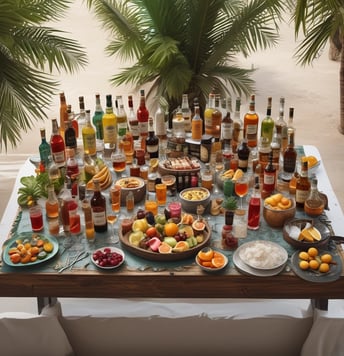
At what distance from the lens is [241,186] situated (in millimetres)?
2441

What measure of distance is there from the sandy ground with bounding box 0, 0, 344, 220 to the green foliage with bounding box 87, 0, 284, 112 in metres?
0.38

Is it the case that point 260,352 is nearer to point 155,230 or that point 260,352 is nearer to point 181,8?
point 155,230

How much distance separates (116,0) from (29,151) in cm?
167

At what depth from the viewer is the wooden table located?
78.0 inches

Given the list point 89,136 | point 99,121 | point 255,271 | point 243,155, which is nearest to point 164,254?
point 255,271

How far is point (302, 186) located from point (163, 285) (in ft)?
2.64

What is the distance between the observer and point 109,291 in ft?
6.66

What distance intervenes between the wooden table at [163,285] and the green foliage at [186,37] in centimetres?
250

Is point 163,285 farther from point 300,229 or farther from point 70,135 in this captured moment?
point 70,135

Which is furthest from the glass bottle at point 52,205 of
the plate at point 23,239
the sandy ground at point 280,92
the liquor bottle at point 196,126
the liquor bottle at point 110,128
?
the sandy ground at point 280,92

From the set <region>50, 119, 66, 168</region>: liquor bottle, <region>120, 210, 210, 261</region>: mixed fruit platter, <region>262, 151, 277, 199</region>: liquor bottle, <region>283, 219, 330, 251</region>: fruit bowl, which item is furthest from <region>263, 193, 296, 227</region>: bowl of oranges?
<region>50, 119, 66, 168</region>: liquor bottle

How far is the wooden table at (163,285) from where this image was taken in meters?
1.98

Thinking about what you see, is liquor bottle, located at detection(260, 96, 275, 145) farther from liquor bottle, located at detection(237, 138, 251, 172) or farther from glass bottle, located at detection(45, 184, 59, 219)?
glass bottle, located at detection(45, 184, 59, 219)

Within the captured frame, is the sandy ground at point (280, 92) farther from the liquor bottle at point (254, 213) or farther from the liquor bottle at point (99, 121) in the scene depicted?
the liquor bottle at point (254, 213)
